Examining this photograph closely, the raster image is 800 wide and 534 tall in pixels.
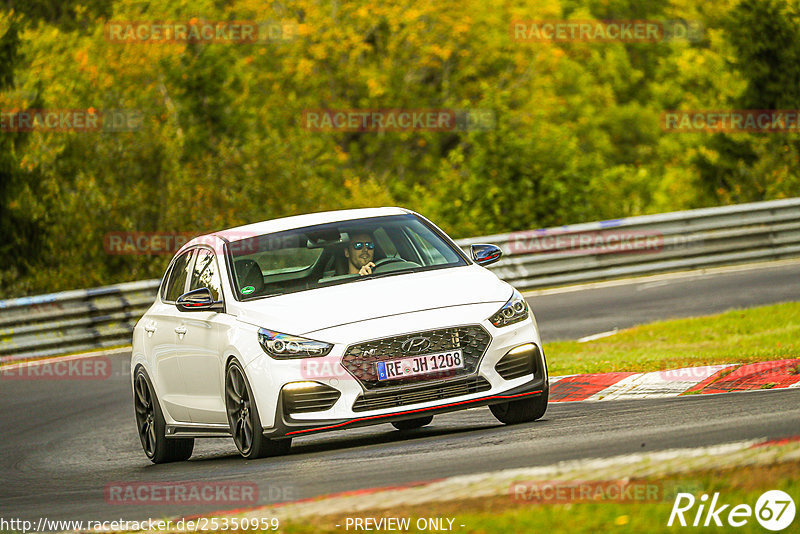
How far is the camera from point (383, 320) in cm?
916

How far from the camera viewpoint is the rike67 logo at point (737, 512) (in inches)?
205

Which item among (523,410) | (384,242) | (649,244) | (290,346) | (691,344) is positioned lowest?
(649,244)

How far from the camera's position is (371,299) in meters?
9.48

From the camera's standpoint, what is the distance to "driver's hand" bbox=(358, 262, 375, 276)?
33.6 ft

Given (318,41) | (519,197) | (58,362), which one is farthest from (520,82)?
(58,362)

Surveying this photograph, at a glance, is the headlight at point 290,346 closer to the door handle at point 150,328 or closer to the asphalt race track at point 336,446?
the asphalt race track at point 336,446

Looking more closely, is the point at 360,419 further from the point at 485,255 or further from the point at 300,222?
the point at 300,222

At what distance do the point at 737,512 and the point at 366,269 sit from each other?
17.2 ft

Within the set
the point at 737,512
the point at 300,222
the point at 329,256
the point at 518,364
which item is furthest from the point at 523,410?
the point at 737,512

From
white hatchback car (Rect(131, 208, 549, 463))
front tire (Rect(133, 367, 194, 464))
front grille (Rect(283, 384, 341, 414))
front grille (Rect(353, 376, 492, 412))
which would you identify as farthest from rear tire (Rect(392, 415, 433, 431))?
front grille (Rect(283, 384, 341, 414))

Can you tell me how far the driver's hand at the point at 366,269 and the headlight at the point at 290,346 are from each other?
1141 mm

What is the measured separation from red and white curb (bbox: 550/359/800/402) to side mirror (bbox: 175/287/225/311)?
3.28 metres

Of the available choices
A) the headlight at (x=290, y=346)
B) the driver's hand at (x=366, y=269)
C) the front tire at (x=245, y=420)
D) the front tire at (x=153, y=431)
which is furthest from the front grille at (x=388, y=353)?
the front tire at (x=153, y=431)

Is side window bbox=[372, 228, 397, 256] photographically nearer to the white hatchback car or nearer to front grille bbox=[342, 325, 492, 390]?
the white hatchback car
